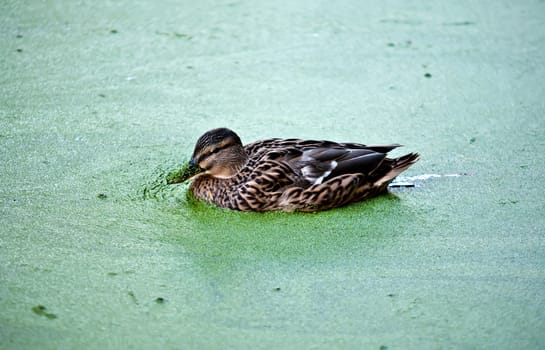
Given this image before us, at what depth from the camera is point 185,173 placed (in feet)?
12.5

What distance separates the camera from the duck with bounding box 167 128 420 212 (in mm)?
3686

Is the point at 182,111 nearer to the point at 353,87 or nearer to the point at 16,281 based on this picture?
the point at 353,87

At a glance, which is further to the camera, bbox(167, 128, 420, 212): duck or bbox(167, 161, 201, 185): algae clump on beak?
bbox(167, 161, 201, 185): algae clump on beak

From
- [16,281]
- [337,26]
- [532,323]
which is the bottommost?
[532,323]

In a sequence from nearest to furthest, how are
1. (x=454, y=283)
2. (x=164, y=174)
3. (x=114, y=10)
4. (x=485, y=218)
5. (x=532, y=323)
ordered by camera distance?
(x=532, y=323) → (x=454, y=283) → (x=485, y=218) → (x=164, y=174) → (x=114, y=10)

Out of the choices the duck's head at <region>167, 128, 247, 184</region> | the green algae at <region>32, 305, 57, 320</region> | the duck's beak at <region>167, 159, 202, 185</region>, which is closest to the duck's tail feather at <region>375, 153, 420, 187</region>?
the duck's head at <region>167, 128, 247, 184</region>

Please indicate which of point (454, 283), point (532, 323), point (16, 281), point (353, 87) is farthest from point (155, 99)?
point (532, 323)

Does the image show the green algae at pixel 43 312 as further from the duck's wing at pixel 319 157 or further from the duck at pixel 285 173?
the duck's wing at pixel 319 157

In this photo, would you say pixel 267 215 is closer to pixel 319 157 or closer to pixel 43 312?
pixel 319 157

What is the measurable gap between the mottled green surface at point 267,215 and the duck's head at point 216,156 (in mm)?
144

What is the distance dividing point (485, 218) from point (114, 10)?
300cm

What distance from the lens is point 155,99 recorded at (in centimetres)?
464

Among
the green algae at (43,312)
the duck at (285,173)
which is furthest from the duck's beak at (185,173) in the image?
the green algae at (43,312)

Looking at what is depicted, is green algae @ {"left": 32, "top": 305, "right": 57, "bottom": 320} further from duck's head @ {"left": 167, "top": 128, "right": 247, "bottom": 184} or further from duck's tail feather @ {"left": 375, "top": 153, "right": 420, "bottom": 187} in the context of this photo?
duck's tail feather @ {"left": 375, "top": 153, "right": 420, "bottom": 187}
